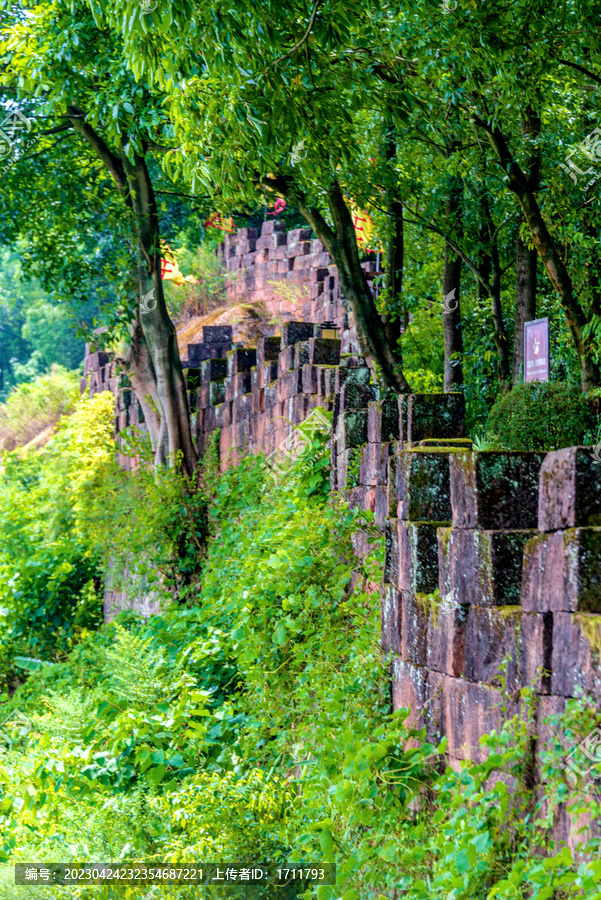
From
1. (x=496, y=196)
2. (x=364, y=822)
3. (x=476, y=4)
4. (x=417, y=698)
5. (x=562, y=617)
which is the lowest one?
(x=364, y=822)

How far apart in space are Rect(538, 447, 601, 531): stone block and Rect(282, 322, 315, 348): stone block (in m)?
6.40

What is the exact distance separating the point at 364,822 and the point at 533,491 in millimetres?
1557

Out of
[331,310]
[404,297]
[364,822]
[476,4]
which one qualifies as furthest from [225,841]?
[331,310]

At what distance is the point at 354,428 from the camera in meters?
6.86

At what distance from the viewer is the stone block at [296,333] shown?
962cm

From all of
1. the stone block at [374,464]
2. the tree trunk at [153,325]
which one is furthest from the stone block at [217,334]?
the stone block at [374,464]

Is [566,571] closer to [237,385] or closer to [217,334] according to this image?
[237,385]

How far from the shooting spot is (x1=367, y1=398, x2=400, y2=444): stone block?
20.2 ft

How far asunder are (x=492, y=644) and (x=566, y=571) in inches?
28.3

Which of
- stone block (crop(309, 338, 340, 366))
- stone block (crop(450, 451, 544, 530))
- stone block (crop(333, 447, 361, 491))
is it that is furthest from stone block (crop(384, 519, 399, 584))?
stone block (crop(309, 338, 340, 366))

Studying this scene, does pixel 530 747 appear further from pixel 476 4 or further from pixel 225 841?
pixel 476 4

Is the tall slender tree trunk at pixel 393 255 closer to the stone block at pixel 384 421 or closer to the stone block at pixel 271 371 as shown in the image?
the stone block at pixel 271 371

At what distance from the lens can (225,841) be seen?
17.3 feet

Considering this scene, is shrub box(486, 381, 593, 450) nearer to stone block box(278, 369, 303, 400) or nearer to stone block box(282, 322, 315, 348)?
stone block box(278, 369, 303, 400)
